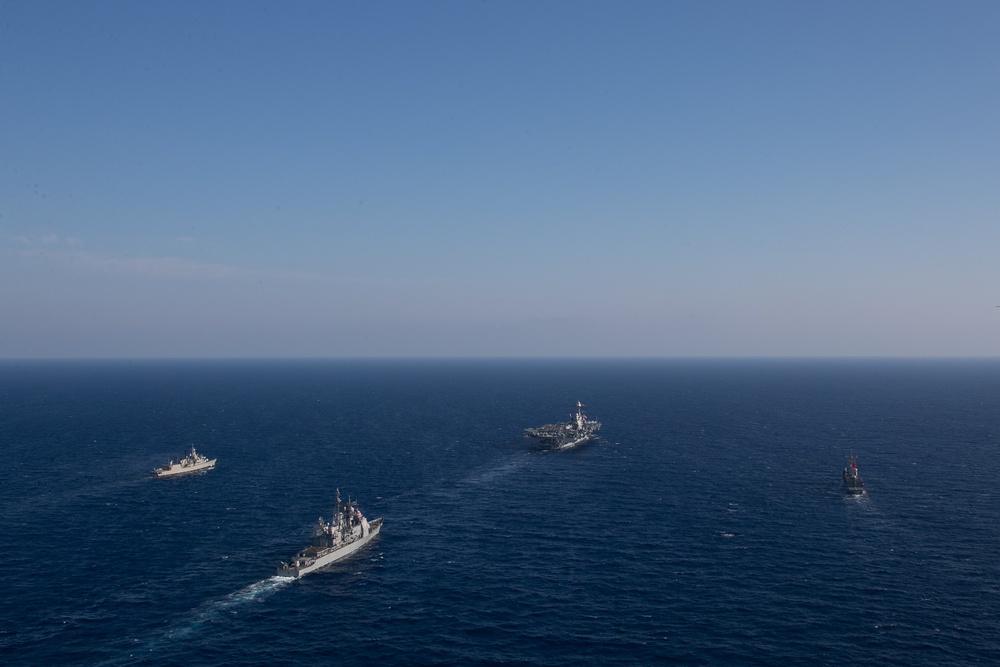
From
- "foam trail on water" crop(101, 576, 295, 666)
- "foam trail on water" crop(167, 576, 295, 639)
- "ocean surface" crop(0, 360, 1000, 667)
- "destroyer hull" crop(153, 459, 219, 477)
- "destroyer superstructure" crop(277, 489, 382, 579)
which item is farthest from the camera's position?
"destroyer hull" crop(153, 459, 219, 477)

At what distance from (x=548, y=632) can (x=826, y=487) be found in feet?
353

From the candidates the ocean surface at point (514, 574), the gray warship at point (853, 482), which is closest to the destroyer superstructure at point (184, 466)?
the ocean surface at point (514, 574)

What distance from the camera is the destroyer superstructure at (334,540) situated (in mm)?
115575

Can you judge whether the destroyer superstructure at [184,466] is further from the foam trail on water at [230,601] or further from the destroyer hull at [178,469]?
the foam trail on water at [230,601]

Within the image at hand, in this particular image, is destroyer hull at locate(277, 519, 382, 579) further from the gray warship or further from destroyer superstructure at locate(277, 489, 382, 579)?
the gray warship

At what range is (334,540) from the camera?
125 m

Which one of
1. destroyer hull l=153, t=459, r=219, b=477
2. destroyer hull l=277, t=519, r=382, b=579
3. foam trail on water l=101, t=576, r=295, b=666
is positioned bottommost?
foam trail on water l=101, t=576, r=295, b=666

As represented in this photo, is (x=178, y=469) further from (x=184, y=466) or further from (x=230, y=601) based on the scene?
(x=230, y=601)

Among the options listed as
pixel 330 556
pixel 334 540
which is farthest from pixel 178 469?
pixel 330 556

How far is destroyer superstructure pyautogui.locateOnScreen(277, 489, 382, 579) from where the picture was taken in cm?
11557

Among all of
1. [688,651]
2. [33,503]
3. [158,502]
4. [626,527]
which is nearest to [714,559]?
[626,527]

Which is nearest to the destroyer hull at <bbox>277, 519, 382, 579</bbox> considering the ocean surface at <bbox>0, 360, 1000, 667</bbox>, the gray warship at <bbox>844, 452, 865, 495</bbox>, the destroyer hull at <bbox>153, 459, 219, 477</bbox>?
the ocean surface at <bbox>0, 360, 1000, 667</bbox>

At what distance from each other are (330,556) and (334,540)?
3.48 metres

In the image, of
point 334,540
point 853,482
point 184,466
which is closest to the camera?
point 334,540
